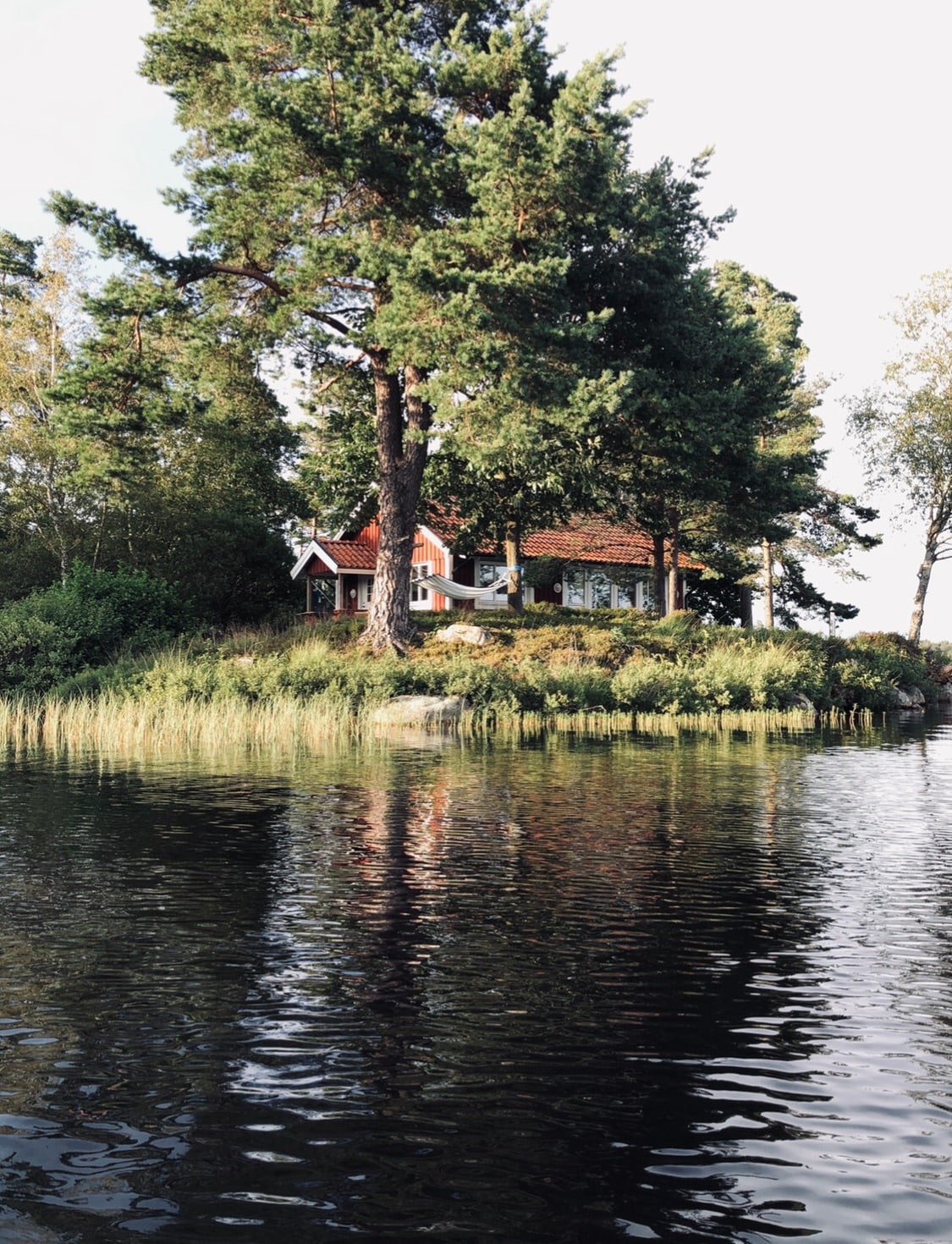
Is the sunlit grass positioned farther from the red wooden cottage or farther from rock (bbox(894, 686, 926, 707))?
the red wooden cottage

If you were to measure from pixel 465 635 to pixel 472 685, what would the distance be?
4937 mm

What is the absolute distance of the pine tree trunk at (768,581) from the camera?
54.7 m

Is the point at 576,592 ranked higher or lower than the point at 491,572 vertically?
lower

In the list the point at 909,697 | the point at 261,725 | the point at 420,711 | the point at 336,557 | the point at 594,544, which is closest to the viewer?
the point at 261,725

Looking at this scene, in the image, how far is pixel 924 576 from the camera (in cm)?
5762

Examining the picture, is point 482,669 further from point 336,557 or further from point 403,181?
point 336,557

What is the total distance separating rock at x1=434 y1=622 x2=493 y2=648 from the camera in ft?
114

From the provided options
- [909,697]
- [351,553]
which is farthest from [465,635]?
[351,553]

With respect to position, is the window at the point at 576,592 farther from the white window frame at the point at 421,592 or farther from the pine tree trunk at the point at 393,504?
the pine tree trunk at the point at 393,504

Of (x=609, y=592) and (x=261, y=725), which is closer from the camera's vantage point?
(x=261, y=725)

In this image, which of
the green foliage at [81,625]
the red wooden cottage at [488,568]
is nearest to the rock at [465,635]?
the green foliage at [81,625]

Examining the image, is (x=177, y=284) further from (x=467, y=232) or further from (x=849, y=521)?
(x=849, y=521)

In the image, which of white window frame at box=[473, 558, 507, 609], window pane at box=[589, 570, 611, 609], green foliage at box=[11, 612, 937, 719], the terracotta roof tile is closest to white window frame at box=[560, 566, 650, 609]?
window pane at box=[589, 570, 611, 609]

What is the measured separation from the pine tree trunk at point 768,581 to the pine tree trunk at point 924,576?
7.57 metres
